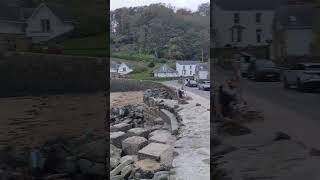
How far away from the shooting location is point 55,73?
4129mm

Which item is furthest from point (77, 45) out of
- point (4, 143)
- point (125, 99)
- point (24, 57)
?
point (125, 99)

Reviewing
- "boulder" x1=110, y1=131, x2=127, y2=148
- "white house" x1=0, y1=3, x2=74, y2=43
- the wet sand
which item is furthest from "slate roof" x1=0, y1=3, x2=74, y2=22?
"boulder" x1=110, y1=131, x2=127, y2=148

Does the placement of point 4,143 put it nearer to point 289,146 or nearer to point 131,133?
point 131,133

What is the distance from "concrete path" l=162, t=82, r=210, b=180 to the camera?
16.6ft

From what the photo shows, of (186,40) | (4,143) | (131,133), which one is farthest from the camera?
(131,133)

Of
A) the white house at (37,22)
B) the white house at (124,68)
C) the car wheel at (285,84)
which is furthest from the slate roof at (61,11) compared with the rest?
the car wheel at (285,84)

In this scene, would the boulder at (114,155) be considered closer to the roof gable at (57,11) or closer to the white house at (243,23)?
the roof gable at (57,11)

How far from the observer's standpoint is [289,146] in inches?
161

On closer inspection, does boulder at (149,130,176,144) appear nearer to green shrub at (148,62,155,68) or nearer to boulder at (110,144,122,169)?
boulder at (110,144,122,169)

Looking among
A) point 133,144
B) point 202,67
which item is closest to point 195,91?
point 202,67

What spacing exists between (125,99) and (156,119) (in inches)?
25.6

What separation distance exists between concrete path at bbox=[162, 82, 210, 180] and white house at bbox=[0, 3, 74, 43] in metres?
2.09

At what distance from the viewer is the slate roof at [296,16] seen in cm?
410

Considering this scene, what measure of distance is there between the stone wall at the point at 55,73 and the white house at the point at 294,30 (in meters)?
1.82
